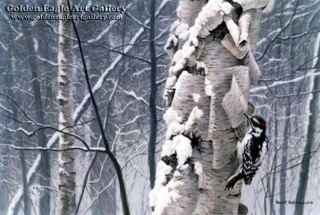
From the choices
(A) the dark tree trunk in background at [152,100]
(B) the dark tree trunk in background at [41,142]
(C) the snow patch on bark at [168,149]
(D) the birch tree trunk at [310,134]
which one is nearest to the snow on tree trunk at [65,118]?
(B) the dark tree trunk in background at [41,142]

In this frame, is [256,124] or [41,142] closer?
[256,124]

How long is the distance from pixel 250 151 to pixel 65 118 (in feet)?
3.30

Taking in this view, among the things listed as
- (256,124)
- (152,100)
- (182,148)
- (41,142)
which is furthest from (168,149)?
(41,142)

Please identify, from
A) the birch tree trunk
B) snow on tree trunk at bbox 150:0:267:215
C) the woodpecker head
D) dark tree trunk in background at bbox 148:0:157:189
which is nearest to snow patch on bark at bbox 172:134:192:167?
snow on tree trunk at bbox 150:0:267:215

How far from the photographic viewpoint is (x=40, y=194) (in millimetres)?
1460

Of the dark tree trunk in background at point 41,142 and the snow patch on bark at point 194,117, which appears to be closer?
the snow patch on bark at point 194,117

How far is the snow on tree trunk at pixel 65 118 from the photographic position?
1367 millimetres

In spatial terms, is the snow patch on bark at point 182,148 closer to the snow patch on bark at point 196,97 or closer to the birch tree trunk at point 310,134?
the snow patch on bark at point 196,97

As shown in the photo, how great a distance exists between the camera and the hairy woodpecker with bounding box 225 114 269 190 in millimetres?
464

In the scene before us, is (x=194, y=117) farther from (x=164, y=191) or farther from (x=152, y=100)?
(x=152, y=100)

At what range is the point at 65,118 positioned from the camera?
1.40 m

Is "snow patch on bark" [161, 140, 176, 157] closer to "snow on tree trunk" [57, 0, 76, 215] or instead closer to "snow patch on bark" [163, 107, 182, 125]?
"snow patch on bark" [163, 107, 182, 125]

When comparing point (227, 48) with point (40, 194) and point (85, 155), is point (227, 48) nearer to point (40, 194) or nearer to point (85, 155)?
point (85, 155)

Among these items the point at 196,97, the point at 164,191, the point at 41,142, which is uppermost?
the point at 196,97
